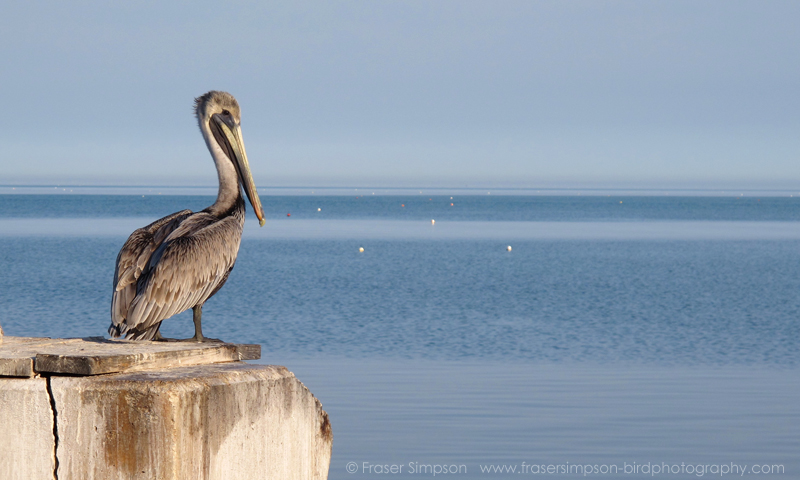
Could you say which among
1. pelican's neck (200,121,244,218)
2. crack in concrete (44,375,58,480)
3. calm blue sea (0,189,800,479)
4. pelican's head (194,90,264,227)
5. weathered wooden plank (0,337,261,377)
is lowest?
calm blue sea (0,189,800,479)

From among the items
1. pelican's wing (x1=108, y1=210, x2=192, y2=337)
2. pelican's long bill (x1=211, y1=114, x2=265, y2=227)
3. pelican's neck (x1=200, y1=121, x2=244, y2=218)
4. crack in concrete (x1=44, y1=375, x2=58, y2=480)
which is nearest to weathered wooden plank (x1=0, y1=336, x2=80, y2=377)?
crack in concrete (x1=44, y1=375, x2=58, y2=480)

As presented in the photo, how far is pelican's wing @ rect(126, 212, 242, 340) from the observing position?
4988mm

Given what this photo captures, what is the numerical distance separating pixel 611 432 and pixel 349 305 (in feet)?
42.6

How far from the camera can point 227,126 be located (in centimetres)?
614

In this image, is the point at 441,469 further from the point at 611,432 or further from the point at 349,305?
the point at 349,305

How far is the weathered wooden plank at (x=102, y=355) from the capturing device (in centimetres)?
368

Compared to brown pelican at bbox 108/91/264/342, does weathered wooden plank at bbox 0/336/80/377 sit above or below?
below

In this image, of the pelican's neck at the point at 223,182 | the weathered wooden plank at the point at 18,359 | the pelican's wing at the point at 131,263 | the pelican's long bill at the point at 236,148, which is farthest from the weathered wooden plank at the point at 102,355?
the pelican's long bill at the point at 236,148

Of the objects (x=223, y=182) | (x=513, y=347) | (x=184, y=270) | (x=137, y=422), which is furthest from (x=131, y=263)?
(x=513, y=347)

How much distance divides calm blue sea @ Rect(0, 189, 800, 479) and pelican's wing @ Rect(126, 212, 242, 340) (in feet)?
11.8

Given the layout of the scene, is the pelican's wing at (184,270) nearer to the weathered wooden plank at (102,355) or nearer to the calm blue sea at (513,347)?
the weathered wooden plank at (102,355)

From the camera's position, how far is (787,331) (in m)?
18.5

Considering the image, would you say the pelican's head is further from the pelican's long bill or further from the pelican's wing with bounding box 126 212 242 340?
the pelican's wing with bounding box 126 212 242 340

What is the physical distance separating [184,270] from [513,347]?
1076 centimetres
